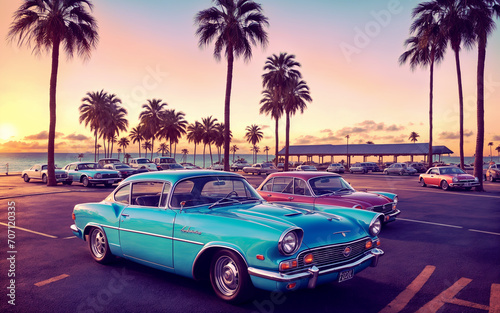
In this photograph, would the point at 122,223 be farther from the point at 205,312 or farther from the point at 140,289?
the point at 205,312

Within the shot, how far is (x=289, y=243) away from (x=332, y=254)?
683 millimetres

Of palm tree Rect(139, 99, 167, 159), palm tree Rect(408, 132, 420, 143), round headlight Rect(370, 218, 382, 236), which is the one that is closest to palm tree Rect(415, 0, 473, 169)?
round headlight Rect(370, 218, 382, 236)

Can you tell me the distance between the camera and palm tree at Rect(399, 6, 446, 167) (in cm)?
2956

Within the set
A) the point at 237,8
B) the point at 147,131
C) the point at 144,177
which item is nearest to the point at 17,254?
the point at 144,177

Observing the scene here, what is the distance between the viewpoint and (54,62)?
23.6 metres

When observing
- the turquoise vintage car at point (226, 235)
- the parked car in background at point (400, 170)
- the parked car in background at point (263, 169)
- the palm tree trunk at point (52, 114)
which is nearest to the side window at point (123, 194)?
the turquoise vintage car at point (226, 235)

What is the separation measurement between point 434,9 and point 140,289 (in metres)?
30.4

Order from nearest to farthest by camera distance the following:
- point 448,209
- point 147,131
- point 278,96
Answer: point 448,209, point 278,96, point 147,131

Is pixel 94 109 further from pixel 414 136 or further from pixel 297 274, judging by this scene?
pixel 414 136

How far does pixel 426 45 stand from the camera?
33.8m

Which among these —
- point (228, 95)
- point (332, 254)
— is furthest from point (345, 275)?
point (228, 95)

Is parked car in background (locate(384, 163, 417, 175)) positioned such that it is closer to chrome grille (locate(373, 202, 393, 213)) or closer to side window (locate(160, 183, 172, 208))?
chrome grille (locate(373, 202, 393, 213))

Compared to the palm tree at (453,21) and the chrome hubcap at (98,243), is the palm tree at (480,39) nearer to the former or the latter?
the palm tree at (453,21)

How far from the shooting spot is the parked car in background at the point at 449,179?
21.4 metres
